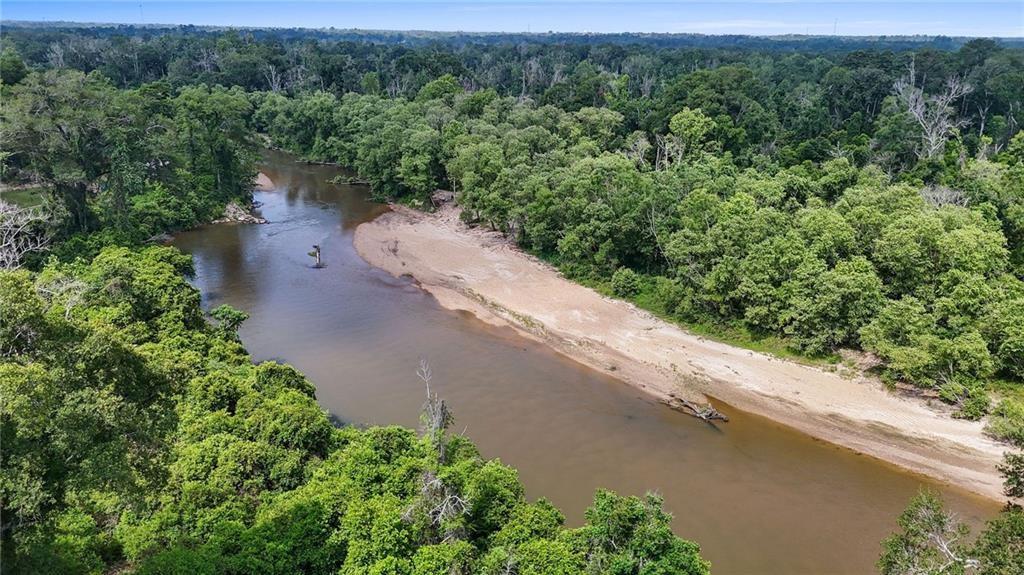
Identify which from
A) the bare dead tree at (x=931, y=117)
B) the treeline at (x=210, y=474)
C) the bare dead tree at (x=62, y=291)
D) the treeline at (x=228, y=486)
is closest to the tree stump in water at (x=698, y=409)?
the treeline at (x=210, y=474)

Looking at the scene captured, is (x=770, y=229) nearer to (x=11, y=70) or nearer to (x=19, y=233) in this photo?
(x=19, y=233)

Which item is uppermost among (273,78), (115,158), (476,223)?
(273,78)


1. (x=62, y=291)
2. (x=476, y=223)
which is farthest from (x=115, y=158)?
(x=476, y=223)

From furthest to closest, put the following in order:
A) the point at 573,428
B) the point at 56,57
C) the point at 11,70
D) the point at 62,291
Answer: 1. the point at 56,57
2. the point at 11,70
3. the point at 573,428
4. the point at 62,291

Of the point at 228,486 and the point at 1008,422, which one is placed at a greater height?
the point at 228,486

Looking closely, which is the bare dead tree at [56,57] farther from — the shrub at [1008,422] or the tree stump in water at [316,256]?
the shrub at [1008,422]

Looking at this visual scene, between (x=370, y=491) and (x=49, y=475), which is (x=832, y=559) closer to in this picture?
(x=370, y=491)
